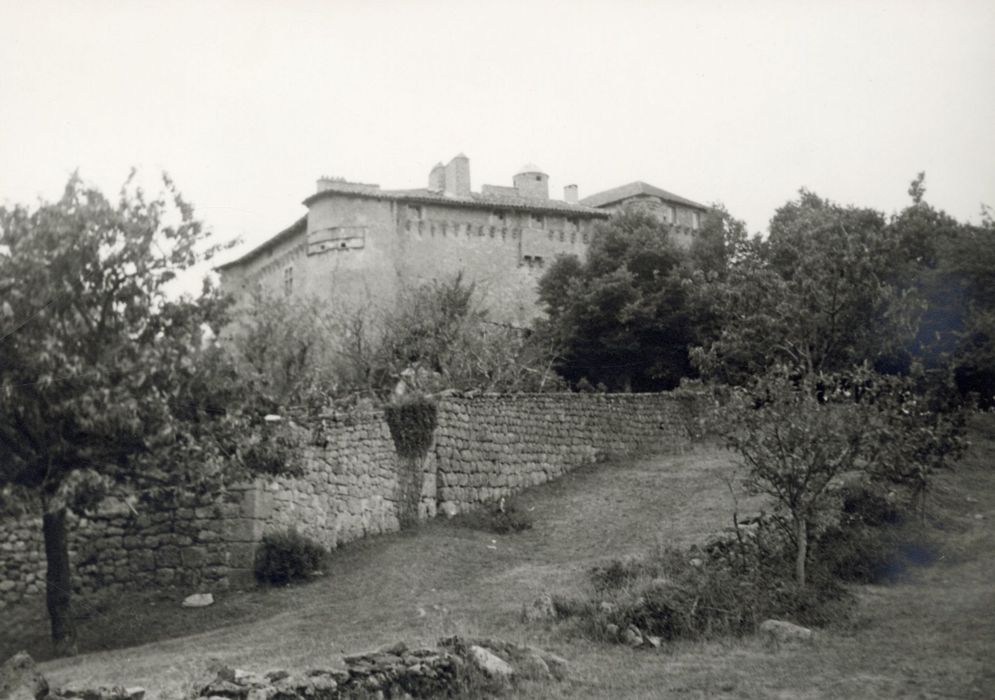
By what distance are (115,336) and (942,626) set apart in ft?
36.3

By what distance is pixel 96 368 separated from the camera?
39.6 feet

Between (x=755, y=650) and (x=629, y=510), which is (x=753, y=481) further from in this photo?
(x=629, y=510)

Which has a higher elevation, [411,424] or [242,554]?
[411,424]

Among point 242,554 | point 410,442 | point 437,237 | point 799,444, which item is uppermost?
point 437,237

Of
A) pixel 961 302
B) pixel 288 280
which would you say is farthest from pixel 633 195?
pixel 961 302

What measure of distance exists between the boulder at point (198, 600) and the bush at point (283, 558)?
1.01 metres

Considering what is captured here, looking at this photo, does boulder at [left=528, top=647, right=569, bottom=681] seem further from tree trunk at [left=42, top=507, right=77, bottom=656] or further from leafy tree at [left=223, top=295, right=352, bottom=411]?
leafy tree at [left=223, top=295, right=352, bottom=411]

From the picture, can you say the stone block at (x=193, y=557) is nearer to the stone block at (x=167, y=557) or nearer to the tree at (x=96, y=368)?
the stone block at (x=167, y=557)

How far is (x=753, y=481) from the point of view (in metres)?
15.0

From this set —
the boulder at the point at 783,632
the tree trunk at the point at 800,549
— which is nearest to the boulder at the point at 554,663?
the boulder at the point at 783,632

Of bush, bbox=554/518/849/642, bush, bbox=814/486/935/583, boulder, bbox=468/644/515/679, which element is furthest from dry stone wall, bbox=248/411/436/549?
bush, bbox=814/486/935/583

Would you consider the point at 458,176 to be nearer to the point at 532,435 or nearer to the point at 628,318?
the point at 628,318

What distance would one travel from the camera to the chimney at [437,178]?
5475cm

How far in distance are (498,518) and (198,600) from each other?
25.0 ft
